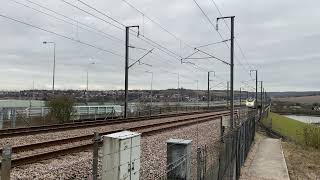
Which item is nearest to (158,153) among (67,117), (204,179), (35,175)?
(35,175)

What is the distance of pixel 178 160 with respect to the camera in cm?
639

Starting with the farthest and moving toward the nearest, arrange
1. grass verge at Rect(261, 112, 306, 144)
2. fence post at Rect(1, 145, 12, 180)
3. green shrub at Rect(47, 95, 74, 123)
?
grass verge at Rect(261, 112, 306, 144)
green shrub at Rect(47, 95, 74, 123)
fence post at Rect(1, 145, 12, 180)

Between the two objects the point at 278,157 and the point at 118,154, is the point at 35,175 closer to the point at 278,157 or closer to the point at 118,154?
the point at 118,154

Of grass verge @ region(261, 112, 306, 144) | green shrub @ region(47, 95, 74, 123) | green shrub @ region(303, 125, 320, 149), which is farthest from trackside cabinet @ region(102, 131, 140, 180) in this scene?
grass verge @ region(261, 112, 306, 144)

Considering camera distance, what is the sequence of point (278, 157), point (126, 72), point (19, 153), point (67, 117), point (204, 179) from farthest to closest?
1. point (126, 72)
2. point (67, 117)
3. point (278, 157)
4. point (19, 153)
5. point (204, 179)

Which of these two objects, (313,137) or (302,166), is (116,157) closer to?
(302,166)

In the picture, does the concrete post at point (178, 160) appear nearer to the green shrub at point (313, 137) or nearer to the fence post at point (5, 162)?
the fence post at point (5, 162)

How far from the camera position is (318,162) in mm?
22906

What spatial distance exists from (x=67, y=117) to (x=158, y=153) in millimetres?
22487

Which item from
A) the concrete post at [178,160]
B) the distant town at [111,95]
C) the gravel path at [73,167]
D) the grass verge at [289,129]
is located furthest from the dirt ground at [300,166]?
the distant town at [111,95]

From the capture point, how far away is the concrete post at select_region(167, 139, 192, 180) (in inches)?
A: 251

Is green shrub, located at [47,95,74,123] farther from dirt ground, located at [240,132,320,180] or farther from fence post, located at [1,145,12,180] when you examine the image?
fence post, located at [1,145,12,180]

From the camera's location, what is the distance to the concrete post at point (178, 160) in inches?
251

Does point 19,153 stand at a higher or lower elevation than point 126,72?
lower
